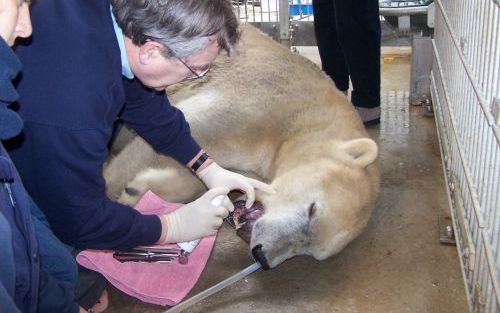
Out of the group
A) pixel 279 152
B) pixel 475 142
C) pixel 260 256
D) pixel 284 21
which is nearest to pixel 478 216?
pixel 475 142

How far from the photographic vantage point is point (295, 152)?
11.0 feet

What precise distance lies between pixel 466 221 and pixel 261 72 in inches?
62.3

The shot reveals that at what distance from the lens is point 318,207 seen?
116 inches

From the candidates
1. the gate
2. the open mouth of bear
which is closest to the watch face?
the gate

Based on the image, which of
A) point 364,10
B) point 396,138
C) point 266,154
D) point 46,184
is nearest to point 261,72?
point 266,154

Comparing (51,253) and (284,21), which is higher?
(51,253)

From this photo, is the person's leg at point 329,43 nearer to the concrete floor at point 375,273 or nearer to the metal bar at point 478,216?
the concrete floor at point 375,273

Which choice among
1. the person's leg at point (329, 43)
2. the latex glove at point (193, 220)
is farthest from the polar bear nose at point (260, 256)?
the person's leg at point (329, 43)

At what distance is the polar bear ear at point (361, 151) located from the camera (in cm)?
310

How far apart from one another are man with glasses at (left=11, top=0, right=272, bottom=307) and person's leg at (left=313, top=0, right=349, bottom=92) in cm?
275

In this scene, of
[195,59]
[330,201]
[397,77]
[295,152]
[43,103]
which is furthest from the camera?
[397,77]

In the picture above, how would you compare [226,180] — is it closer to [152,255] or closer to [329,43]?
[152,255]

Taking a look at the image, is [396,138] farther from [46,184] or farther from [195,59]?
[46,184]

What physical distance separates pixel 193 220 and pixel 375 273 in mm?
1073
